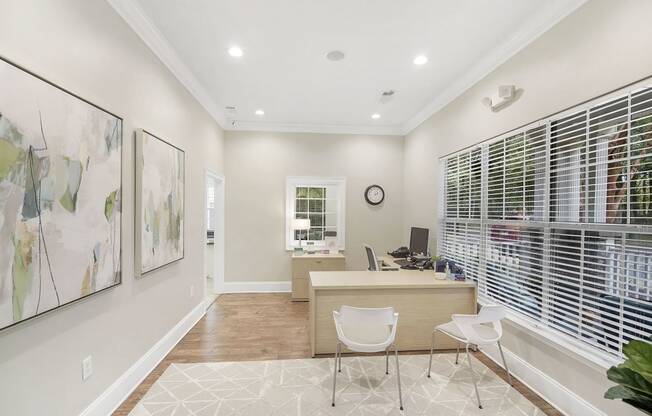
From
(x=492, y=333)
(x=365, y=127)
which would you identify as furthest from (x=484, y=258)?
(x=365, y=127)

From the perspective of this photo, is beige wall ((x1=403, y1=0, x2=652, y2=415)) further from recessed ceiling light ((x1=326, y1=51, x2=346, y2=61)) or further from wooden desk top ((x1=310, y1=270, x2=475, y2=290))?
recessed ceiling light ((x1=326, y1=51, x2=346, y2=61))

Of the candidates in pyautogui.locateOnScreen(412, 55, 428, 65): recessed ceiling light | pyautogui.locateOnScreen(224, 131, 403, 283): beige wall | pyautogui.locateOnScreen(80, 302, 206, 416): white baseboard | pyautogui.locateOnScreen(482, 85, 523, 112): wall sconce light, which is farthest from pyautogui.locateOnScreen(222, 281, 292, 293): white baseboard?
pyautogui.locateOnScreen(482, 85, 523, 112): wall sconce light

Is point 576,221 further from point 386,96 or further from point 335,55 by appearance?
point 386,96

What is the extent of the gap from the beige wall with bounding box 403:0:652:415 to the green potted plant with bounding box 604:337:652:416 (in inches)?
27.5

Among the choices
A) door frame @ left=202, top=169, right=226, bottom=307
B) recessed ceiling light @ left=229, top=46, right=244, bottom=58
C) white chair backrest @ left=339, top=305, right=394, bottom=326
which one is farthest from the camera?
door frame @ left=202, top=169, right=226, bottom=307

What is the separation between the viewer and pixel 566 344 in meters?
2.07

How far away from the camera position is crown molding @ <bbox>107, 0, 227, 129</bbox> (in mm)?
2129

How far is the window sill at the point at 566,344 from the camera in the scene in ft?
5.98

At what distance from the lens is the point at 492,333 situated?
2418mm

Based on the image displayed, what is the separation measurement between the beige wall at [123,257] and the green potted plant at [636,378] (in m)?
2.70

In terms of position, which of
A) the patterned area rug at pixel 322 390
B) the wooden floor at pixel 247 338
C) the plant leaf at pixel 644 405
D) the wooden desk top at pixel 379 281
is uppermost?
the wooden desk top at pixel 379 281

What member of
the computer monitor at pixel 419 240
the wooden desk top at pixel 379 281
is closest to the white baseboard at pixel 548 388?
the wooden desk top at pixel 379 281

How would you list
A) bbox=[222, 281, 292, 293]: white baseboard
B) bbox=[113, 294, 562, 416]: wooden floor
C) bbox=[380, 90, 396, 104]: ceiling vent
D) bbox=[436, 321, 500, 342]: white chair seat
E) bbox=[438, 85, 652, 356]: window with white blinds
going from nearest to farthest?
bbox=[438, 85, 652, 356]: window with white blinds < bbox=[436, 321, 500, 342]: white chair seat < bbox=[113, 294, 562, 416]: wooden floor < bbox=[380, 90, 396, 104]: ceiling vent < bbox=[222, 281, 292, 293]: white baseboard

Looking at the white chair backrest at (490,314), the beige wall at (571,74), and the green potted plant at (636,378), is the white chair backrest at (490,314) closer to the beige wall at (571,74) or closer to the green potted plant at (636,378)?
the beige wall at (571,74)
